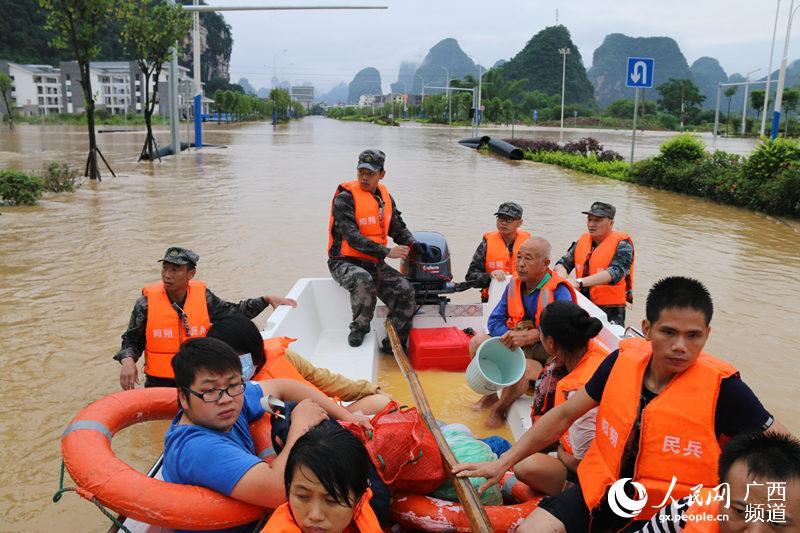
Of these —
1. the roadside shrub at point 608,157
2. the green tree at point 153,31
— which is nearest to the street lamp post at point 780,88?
the roadside shrub at point 608,157

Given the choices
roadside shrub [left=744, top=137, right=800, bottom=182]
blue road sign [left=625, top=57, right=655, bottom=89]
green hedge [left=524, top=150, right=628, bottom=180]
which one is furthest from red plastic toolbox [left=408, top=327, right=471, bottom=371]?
green hedge [left=524, top=150, right=628, bottom=180]

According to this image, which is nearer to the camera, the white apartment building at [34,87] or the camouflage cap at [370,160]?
the camouflage cap at [370,160]

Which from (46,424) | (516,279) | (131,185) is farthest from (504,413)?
(131,185)

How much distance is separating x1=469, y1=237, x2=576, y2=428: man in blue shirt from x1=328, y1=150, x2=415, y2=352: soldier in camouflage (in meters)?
1.03

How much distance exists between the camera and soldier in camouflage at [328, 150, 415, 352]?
467 cm

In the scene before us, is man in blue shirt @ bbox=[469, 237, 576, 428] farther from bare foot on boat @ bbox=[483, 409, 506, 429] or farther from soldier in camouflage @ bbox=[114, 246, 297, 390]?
soldier in camouflage @ bbox=[114, 246, 297, 390]

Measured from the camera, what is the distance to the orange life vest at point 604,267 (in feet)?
15.2

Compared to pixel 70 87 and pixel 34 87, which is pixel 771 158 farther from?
pixel 70 87

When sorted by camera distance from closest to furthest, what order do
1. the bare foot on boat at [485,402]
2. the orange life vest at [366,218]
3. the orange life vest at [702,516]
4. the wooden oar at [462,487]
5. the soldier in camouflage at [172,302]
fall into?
1. the orange life vest at [702,516]
2. the wooden oar at [462,487]
3. the soldier in camouflage at [172,302]
4. the bare foot on boat at [485,402]
5. the orange life vest at [366,218]

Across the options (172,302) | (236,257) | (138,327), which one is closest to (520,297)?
(172,302)

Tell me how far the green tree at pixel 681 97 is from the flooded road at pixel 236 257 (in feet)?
167

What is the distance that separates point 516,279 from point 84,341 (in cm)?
381

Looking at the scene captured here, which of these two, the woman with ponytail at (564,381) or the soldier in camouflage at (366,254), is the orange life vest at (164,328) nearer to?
the soldier in camouflage at (366,254)

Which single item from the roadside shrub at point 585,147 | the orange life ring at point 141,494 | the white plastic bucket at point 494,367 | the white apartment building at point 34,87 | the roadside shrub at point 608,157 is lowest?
the white plastic bucket at point 494,367
